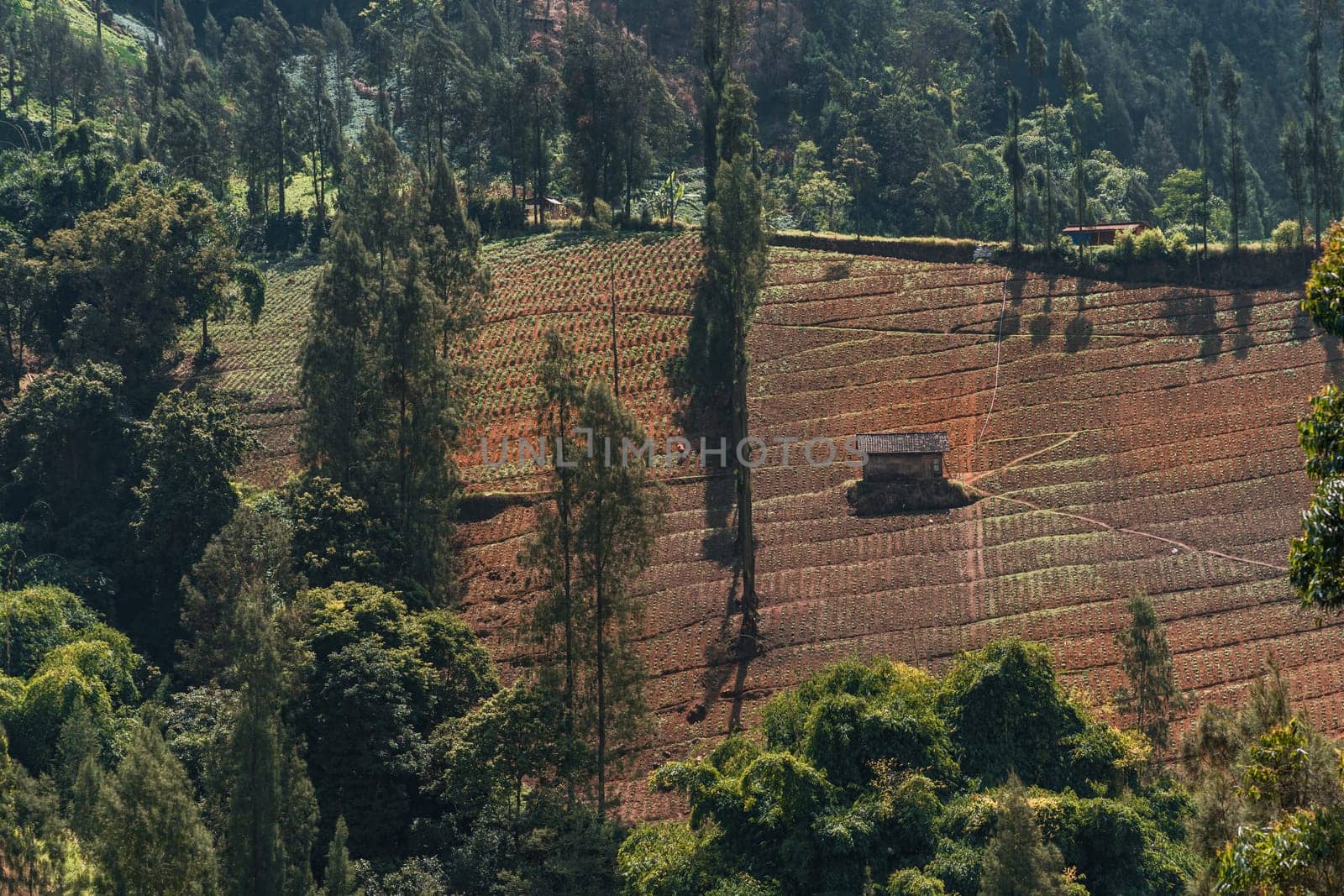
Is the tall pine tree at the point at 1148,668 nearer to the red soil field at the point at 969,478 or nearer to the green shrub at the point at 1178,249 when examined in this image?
the red soil field at the point at 969,478

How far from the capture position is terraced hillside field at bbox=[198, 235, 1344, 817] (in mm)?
50438

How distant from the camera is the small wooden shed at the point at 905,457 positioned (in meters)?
57.8

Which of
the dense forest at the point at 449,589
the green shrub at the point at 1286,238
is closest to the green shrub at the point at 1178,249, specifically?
the dense forest at the point at 449,589

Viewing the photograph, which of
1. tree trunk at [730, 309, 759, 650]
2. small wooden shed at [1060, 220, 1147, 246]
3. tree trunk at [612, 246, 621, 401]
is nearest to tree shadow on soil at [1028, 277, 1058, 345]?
small wooden shed at [1060, 220, 1147, 246]

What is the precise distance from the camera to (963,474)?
2322 inches

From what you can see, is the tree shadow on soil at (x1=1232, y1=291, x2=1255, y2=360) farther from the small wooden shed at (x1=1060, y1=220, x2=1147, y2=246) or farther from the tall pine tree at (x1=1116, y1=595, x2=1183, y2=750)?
the tall pine tree at (x1=1116, y1=595, x2=1183, y2=750)

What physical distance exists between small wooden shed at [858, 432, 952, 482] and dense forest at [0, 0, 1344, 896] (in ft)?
15.5

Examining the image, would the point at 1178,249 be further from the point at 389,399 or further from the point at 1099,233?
Result: the point at 389,399

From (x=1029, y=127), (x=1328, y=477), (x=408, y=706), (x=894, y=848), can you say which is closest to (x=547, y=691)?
(x=408, y=706)

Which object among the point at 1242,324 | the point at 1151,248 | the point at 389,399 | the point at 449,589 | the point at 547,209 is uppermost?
the point at 547,209

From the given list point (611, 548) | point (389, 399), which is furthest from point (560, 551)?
point (389, 399)

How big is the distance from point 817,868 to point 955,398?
30.6 meters

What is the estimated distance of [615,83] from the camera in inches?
3356

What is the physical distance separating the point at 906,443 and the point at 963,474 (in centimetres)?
257
